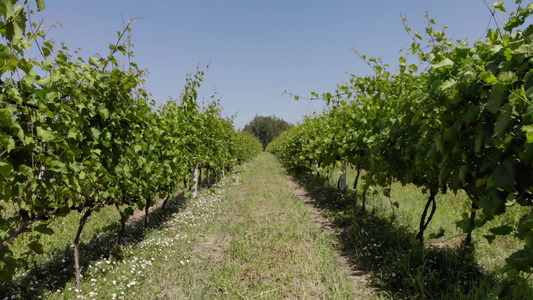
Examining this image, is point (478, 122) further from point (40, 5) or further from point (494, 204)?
point (40, 5)

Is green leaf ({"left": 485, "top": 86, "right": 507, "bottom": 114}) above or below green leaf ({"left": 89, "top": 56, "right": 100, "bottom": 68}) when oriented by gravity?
below

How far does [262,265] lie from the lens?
511 cm

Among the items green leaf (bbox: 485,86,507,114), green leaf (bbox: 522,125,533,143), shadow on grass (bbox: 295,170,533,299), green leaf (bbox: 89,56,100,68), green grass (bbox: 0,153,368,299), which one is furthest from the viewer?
green grass (bbox: 0,153,368,299)

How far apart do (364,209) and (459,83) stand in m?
6.00

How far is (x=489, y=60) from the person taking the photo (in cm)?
245

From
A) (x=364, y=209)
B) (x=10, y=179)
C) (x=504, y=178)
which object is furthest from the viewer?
(x=364, y=209)

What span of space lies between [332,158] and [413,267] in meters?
3.67

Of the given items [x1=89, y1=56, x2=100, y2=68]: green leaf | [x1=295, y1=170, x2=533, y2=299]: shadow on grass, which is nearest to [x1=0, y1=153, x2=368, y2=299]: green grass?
[x1=295, y1=170, x2=533, y2=299]: shadow on grass

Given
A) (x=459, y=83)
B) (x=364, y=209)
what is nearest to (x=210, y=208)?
(x=364, y=209)

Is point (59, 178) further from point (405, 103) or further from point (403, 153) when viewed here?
point (403, 153)

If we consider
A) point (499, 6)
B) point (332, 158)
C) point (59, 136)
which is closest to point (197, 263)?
point (59, 136)

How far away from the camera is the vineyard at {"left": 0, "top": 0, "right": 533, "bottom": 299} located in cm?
200

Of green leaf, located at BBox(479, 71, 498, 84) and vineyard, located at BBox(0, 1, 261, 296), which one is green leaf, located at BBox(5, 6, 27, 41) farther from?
green leaf, located at BBox(479, 71, 498, 84)

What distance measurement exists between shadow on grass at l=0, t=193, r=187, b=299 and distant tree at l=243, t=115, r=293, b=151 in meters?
80.5
